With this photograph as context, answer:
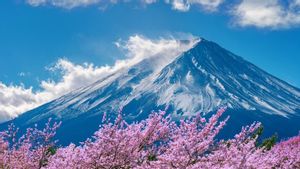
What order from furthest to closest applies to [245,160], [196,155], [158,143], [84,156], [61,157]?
[158,143], [61,157], [84,156], [196,155], [245,160]

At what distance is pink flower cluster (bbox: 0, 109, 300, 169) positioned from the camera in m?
9.55

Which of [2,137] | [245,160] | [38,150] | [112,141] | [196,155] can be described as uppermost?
[2,137]

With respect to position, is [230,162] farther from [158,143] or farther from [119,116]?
[158,143]

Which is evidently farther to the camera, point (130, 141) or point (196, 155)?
point (130, 141)

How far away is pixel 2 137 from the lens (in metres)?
14.0

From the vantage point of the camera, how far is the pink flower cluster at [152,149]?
9.55 metres

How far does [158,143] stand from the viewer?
13.6 m

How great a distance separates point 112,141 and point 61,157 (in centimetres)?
129

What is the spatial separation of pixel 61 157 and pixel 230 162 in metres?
4.17

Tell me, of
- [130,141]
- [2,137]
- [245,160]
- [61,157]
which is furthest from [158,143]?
[245,160]

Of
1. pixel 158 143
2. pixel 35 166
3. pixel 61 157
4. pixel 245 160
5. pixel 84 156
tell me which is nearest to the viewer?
pixel 245 160

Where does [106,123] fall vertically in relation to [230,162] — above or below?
above

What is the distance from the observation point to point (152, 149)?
12.9 m

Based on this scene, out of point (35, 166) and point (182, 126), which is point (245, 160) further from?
point (35, 166)
